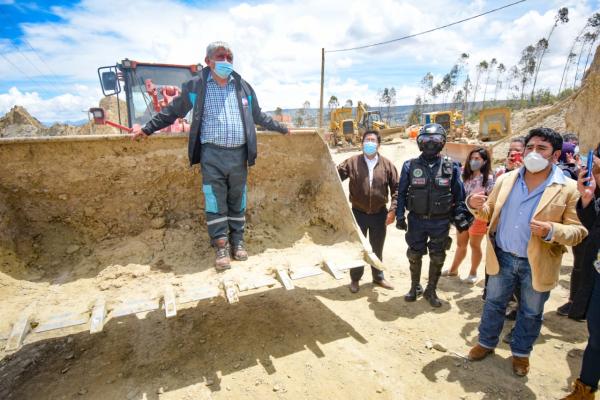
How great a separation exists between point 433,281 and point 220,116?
9.13 feet

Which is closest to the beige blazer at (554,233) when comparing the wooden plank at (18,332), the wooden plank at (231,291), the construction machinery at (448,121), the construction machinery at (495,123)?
the wooden plank at (231,291)

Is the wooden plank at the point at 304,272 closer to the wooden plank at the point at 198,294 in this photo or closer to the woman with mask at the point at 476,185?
the wooden plank at the point at 198,294

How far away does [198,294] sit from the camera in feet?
8.07

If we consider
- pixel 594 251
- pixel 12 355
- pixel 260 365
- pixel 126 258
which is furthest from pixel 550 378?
pixel 12 355

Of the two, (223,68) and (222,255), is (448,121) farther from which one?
(222,255)

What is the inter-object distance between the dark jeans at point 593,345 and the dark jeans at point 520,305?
32cm

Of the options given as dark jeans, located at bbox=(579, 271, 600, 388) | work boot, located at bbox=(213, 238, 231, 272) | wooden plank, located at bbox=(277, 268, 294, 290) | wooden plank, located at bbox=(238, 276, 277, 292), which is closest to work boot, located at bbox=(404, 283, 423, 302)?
dark jeans, located at bbox=(579, 271, 600, 388)

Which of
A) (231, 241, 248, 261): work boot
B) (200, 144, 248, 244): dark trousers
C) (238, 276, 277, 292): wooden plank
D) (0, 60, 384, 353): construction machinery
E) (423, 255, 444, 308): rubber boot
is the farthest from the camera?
(423, 255, 444, 308): rubber boot

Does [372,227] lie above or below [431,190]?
below

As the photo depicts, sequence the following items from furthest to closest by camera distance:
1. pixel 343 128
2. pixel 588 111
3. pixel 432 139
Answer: pixel 343 128 < pixel 588 111 < pixel 432 139

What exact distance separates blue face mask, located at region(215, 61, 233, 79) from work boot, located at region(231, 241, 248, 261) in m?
1.47

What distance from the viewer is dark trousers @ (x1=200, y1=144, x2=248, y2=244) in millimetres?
2941

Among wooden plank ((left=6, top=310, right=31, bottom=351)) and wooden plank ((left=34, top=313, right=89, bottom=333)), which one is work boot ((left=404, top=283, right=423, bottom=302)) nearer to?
wooden plank ((left=34, top=313, right=89, bottom=333))

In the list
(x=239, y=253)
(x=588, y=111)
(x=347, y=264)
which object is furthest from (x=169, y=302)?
(x=588, y=111)
